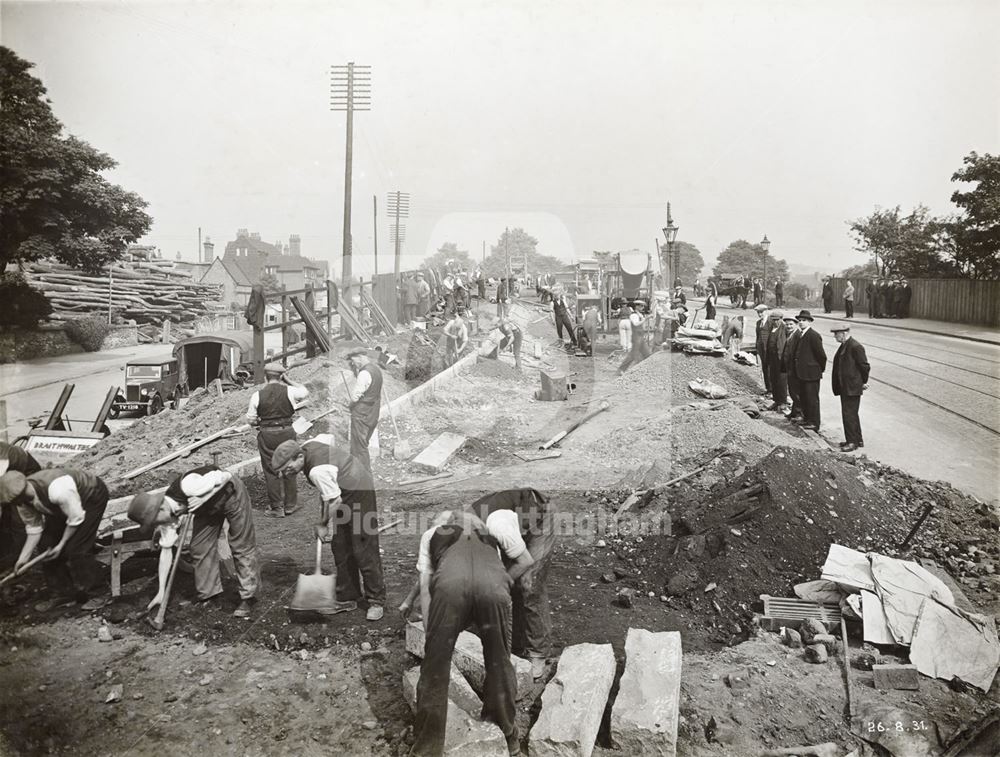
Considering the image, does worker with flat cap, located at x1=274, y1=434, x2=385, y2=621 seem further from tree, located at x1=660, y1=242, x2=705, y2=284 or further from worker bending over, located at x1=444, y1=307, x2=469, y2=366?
tree, located at x1=660, y1=242, x2=705, y2=284

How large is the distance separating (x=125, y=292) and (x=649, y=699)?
104 feet

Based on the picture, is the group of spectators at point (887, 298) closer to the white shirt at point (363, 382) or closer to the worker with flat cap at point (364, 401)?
the worker with flat cap at point (364, 401)

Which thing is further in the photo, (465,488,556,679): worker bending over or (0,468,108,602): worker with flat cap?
(0,468,108,602): worker with flat cap

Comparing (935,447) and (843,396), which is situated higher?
(843,396)

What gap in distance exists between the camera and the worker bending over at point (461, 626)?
3805 millimetres

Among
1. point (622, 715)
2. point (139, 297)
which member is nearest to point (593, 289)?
point (139, 297)

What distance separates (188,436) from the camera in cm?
Answer: 1022

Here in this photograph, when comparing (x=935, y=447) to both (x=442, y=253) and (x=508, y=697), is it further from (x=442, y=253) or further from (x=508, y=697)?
(x=442, y=253)

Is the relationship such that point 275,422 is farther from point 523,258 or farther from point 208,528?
point 523,258

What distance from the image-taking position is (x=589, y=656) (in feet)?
14.8

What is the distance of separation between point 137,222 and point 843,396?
61.7ft

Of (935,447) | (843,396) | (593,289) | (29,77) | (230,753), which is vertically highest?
(29,77)

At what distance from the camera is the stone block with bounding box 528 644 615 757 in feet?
12.8

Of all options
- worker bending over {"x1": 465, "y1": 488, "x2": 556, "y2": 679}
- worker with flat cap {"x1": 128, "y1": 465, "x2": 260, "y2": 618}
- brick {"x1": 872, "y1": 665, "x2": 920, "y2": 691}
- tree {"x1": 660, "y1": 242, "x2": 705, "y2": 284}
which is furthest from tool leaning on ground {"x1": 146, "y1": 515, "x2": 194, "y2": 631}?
tree {"x1": 660, "y1": 242, "x2": 705, "y2": 284}
